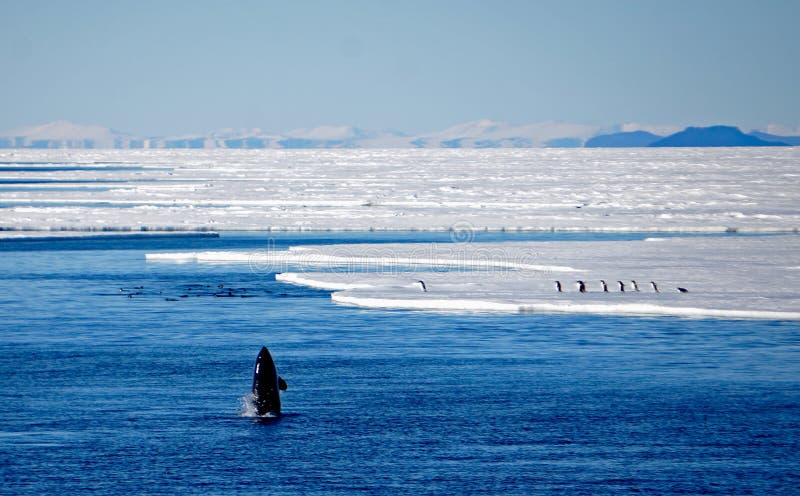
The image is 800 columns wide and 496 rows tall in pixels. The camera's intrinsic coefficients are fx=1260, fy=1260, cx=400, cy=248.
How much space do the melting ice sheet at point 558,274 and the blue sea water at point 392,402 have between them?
20.5 inches

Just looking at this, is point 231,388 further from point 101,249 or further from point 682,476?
point 101,249

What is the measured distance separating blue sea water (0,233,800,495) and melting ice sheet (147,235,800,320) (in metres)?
0.52

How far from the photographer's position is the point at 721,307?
48.0 feet

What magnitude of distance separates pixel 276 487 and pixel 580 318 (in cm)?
765

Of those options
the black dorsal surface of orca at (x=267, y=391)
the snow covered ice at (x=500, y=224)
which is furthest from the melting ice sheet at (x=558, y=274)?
the black dorsal surface of orca at (x=267, y=391)

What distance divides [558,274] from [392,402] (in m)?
8.93

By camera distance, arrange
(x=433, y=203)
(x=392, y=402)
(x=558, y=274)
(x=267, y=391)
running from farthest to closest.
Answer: (x=433, y=203) < (x=558, y=274) < (x=392, y=402) < (x=267, y=391)

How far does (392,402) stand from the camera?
9984 mm

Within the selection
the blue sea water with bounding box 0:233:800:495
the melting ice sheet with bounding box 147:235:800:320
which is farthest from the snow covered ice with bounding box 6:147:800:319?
the blue sea water with bounding box 0:233:800:495

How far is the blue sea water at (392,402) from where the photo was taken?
25.8 ft

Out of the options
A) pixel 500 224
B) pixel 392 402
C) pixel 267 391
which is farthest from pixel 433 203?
pixel 267 391

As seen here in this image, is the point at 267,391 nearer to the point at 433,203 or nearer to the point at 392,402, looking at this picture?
the point at 392,402

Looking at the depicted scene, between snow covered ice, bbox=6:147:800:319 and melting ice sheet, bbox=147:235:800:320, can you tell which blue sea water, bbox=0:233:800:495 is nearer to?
melting ice sheet, bbox=147:235:800:320

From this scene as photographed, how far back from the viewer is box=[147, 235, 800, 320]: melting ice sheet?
49.7ft
